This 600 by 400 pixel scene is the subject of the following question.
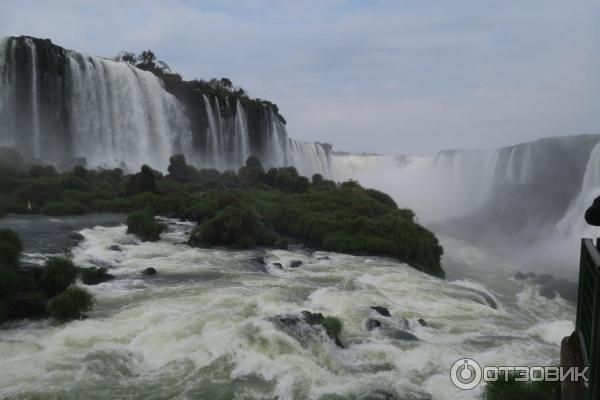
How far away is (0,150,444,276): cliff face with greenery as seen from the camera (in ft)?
70.9

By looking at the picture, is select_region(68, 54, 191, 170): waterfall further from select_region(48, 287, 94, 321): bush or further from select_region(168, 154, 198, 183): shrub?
select_region(48, 287, 94, 321): bush

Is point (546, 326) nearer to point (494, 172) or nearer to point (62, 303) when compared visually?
point (62, 303)

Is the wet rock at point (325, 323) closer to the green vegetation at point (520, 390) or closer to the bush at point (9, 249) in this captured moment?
the green vegetation at point (520, 390)

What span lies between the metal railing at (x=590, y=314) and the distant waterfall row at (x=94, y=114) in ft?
123

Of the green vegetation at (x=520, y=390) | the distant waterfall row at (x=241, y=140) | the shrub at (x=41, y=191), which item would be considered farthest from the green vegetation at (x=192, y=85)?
the green vegetation at (x=520, y=390)

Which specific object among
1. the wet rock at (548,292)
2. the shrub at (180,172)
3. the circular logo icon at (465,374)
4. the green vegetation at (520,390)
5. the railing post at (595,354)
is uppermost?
the shrub at (180,172)

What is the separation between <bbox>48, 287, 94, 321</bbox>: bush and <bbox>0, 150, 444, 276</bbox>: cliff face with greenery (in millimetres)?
9396

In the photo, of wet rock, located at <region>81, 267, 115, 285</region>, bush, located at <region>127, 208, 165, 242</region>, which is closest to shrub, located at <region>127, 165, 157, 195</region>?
bush, located at <region>127, 208, 165, 242</region>

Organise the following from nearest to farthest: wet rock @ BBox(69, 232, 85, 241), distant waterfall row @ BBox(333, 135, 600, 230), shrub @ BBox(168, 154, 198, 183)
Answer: wet rock @ BBox(69, 232, 85, 241), shrub @ BBox(168, 154, 198, 183), distant waterfall row @ BBox(333, 135, 600, 230)

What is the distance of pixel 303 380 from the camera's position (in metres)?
8.06

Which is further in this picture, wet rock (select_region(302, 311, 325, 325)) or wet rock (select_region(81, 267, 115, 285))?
wet rock (select_region(81, 267, 115, 285))

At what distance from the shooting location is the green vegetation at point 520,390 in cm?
586

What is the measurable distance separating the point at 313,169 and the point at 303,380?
55.9m

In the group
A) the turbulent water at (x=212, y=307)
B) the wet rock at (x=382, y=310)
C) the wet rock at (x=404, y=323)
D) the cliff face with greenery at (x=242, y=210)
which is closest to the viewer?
the turbulent water at (x=212, y=307)
